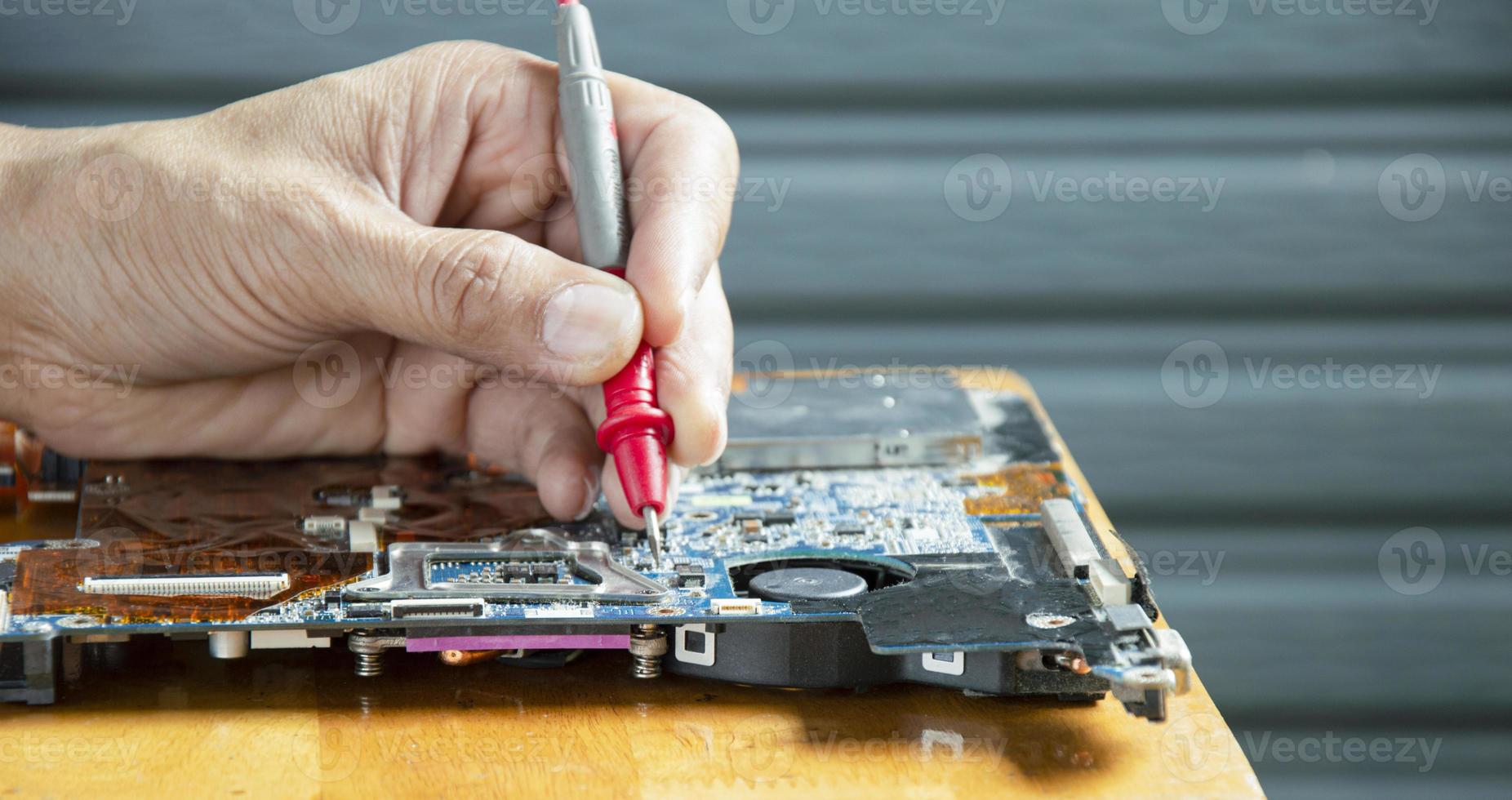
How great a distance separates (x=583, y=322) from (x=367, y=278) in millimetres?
280

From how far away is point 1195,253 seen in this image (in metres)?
2.86

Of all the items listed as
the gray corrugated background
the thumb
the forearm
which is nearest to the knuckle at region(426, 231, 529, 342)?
the thumb

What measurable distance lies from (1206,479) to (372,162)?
2000mm

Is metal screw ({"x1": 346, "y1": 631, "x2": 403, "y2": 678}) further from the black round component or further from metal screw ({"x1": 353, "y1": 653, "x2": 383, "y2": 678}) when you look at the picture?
the black round component

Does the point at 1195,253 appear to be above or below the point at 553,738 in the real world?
above

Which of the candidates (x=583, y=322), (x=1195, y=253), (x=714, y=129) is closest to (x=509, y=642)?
(x=583, y=322)

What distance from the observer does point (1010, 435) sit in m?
1.75

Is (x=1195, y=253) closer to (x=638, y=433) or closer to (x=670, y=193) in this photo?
(x=670, y=193)

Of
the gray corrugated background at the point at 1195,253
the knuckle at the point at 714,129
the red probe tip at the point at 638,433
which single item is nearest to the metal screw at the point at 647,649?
the red probe tip at the point at 638,433

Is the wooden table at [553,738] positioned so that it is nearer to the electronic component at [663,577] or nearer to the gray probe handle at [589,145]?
the electronic component at [663,577]

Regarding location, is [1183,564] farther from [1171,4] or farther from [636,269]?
[636,269]

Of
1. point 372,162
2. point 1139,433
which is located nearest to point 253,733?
point 372,162

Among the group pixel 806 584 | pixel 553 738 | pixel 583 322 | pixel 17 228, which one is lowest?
pixel 553 738

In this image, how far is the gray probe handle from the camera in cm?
154
